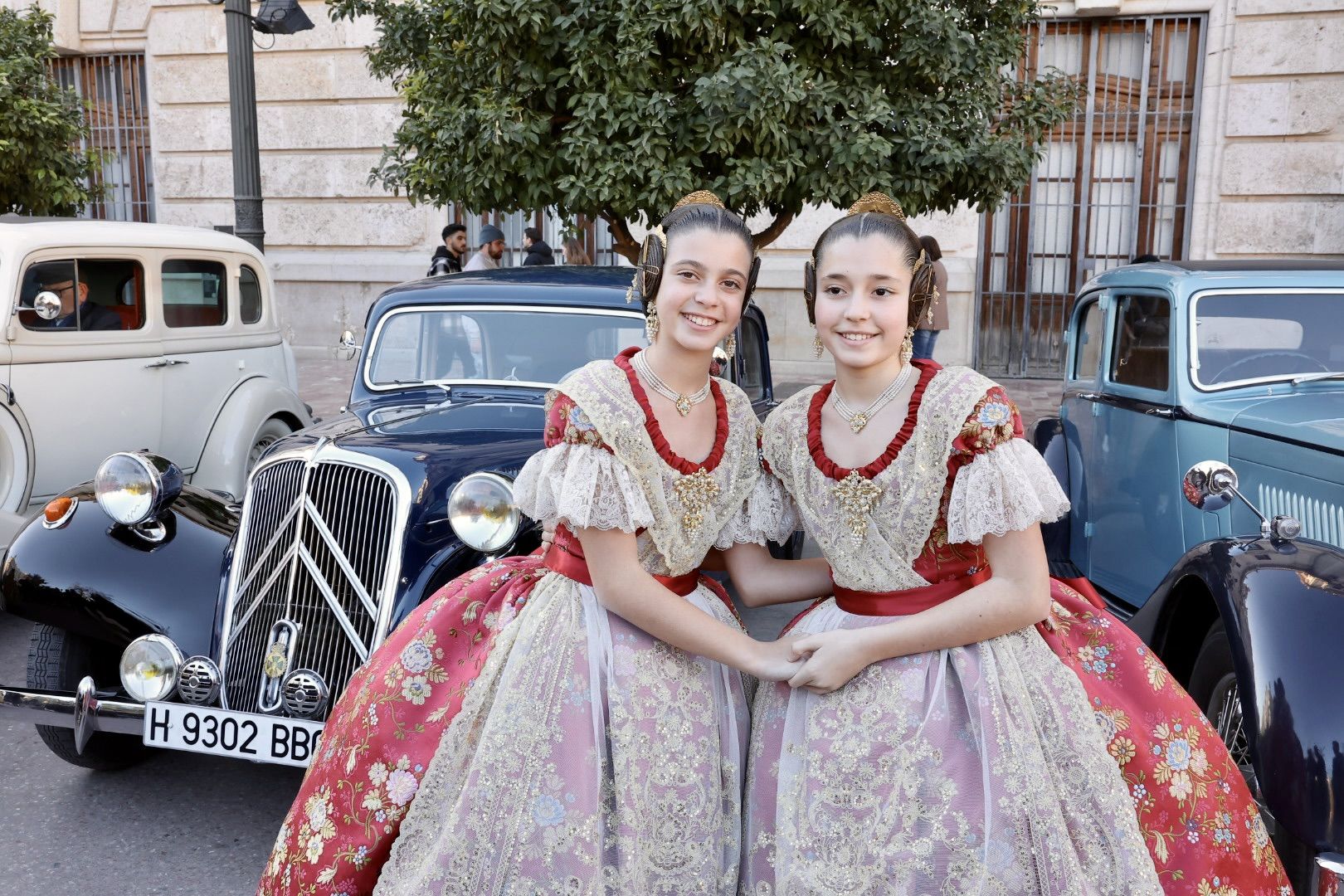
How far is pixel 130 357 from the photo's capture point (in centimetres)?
553

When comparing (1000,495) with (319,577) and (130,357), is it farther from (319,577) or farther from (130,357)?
(130,357)

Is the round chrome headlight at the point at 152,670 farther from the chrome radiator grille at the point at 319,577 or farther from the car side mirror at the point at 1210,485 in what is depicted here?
the car side mirror at the point at 1210,485

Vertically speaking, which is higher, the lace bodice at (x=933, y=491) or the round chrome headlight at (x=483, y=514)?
the lace bodice at (x=933, y=491)

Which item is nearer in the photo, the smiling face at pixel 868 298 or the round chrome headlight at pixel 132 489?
the smiling face at pixel 868 298

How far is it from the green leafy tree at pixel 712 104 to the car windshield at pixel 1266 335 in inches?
85.6

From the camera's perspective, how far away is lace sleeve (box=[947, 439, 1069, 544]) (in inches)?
69.9

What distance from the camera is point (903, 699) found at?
1806mm

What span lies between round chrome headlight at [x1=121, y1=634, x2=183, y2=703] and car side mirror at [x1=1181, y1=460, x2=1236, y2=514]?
276cm

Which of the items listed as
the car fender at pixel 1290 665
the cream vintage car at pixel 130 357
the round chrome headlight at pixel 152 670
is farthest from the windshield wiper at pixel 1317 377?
the cream vintage car at pixel 130 357

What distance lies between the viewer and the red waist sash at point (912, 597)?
1881mm

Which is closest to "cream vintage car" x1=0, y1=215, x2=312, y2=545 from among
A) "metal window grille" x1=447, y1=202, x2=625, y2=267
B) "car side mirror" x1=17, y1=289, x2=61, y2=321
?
"car side mirror" x1=17, y1=289, x2=61, y2=321

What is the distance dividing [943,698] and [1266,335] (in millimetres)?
2728

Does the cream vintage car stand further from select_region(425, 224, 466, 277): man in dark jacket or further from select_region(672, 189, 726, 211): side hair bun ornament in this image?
select_region(672, 189, 726, 211): side hair bun ornament

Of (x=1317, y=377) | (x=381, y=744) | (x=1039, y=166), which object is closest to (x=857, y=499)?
(x=381, y=744)
